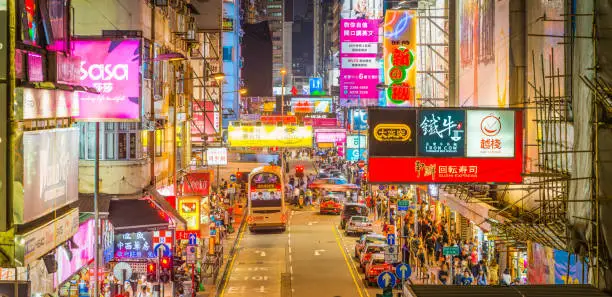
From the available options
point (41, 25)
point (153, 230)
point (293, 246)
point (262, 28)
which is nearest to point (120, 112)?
point (153, 230)

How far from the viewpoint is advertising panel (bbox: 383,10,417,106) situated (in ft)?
120

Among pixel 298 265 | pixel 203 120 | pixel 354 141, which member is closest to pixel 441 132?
pixel 298 265

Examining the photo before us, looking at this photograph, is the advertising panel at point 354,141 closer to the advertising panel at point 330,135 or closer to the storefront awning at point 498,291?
the advertising panel at point 330,135

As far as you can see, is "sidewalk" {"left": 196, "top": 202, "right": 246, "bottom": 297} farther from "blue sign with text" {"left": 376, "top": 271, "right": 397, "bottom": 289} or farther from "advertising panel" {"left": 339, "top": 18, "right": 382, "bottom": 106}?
"blue sign with text" {"left": 376, "top": 271, "right": 397, "bottom": 289}

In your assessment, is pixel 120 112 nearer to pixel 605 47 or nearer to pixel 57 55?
pixel 57 55

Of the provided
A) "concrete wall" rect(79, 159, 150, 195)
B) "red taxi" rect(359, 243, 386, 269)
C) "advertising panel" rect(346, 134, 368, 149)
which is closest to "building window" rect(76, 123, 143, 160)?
"concrete wall" rect(79, 159, 150, 195)

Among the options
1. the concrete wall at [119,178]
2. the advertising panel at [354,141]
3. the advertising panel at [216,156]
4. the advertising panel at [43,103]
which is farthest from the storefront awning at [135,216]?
the advertising panel at [354,141]

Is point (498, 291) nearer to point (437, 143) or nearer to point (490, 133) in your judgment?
point (437, 143)

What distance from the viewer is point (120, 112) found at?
2153cm

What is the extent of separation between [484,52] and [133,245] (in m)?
13.7

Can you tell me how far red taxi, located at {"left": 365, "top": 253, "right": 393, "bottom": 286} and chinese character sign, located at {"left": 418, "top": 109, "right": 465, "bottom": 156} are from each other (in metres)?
12.5

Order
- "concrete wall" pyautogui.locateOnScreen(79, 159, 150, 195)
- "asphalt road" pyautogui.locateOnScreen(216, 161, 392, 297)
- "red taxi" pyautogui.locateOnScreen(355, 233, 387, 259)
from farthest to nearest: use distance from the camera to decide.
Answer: "red taxi" pyautogui.locateOnScreen(355, 233, 387, 259) < "asphalt road" pyautogui.locateOnScreen(216, 161, 392, 297) < "concrete wall" pyautogui.locateOnScreen(79, 159, 150, 195)

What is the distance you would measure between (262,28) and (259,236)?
79414 millimetres

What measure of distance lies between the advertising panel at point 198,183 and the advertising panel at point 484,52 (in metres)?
11.8
